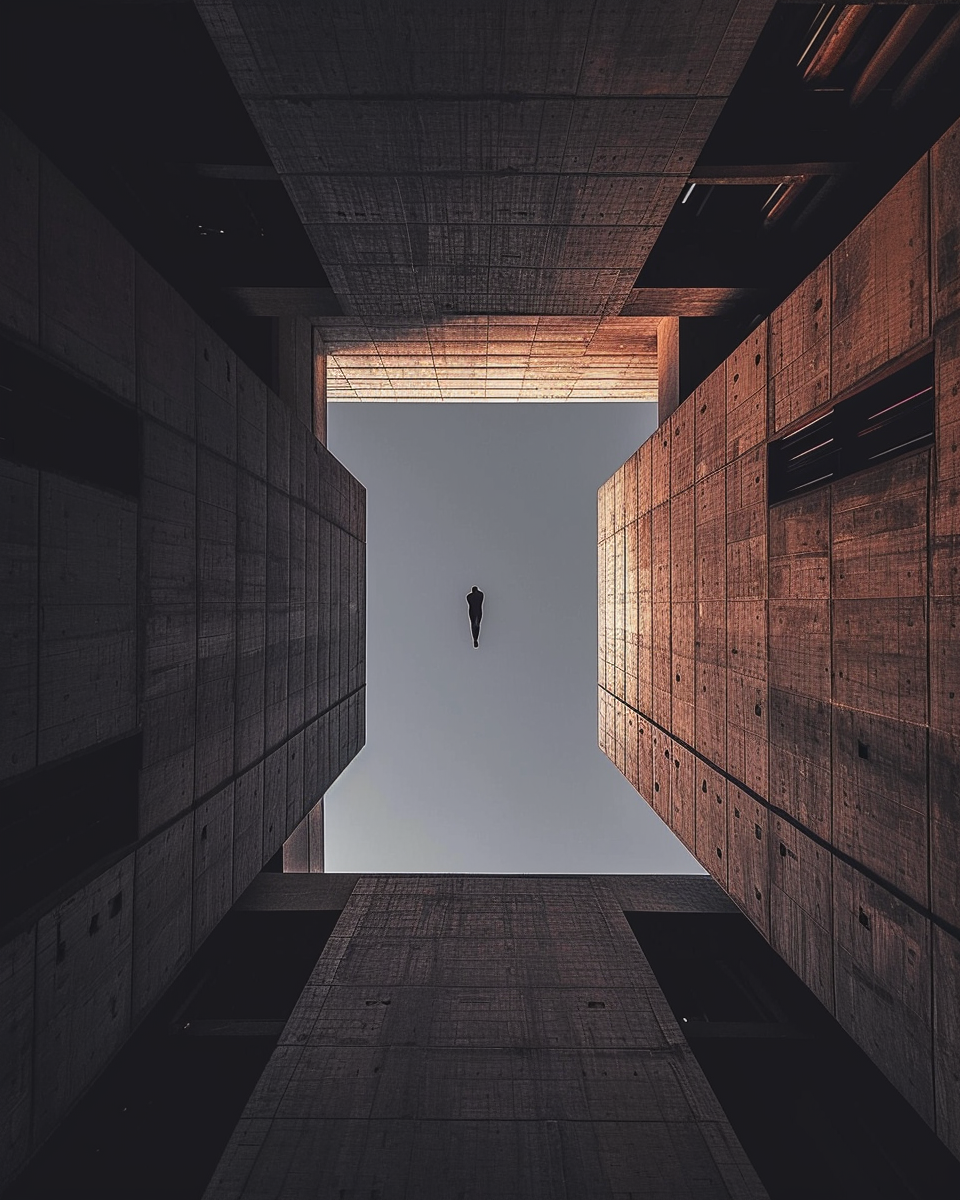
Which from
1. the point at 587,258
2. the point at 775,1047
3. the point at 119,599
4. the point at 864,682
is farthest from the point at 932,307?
the point at 775,1047

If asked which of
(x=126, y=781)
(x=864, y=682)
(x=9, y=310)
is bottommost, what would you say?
(x=126, y=781)

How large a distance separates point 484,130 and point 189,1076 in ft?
46.7

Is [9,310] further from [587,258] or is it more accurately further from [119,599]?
[587,258]

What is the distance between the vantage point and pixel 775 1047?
9.38 metres

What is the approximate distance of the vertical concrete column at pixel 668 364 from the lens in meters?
12.1

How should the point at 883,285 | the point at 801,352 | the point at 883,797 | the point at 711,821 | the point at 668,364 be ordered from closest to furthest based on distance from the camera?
the point at 883,285
the point at 883,797
the point at 801,352
the point at 711,821
the point at 668,364

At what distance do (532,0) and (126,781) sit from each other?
892cm

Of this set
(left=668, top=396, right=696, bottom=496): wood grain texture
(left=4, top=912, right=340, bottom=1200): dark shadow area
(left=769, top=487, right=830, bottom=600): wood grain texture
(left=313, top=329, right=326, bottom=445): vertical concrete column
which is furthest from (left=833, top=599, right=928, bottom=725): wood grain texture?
(left=313, top=329, right=326, bottom=445): vertical concrete column

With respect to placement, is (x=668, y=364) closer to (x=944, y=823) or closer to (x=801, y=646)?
(x=801, y=646)

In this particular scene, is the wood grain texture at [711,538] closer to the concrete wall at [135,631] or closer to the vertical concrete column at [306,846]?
the concrete wall at [135,631]

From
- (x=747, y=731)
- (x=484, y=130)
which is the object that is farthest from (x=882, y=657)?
(x=484, y=130)

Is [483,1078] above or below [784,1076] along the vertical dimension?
above

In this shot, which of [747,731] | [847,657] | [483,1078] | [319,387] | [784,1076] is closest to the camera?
[847,657]

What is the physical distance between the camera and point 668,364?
12.6 meters
